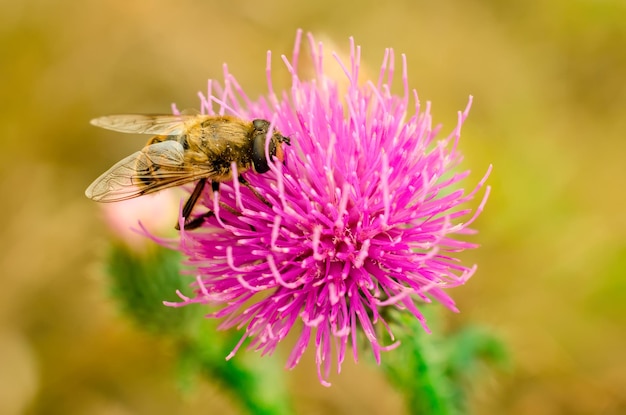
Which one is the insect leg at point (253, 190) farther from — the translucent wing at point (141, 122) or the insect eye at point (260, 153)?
the translucent wing at point (141, 122)

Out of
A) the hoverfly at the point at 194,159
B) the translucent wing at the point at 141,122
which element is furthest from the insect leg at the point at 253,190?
the translucent wing at the point at 141,122

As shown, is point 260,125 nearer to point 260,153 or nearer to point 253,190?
point 260,153

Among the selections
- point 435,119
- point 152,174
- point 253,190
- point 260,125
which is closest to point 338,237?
point 253,190

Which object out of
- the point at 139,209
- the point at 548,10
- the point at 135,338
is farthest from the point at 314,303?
the point at 548,10

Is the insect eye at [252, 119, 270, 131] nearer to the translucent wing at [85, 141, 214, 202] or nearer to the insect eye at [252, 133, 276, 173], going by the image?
the insect eye at [252, 133, 276, 173]

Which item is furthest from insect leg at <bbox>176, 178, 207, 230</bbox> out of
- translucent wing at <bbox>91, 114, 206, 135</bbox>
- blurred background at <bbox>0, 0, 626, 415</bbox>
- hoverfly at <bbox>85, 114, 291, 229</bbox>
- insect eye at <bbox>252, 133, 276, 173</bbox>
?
blurred background at <bbox>0, 0, 626, 415</bbox>

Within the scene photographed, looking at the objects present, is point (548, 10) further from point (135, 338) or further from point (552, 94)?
point (135, 338)
